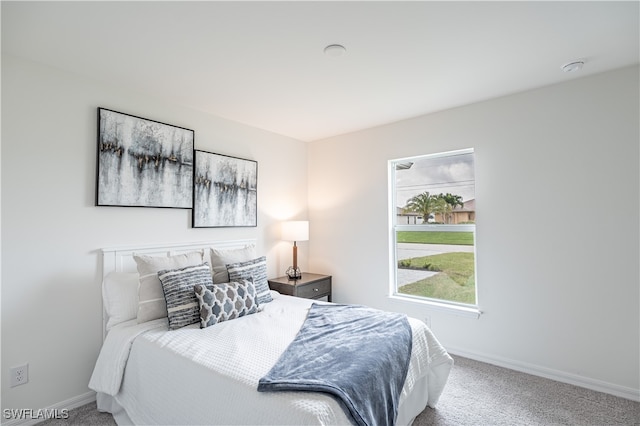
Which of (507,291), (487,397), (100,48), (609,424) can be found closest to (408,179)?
(507,291)

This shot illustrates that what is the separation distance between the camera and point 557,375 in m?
2.70

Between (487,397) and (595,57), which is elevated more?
(595,57)

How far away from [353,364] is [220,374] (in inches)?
26.0

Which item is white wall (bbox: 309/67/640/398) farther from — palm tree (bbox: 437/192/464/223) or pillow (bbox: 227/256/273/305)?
pillow (bbox: 227/256/273/305)

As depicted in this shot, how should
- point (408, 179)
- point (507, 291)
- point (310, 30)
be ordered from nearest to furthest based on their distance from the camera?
point (310, 30), point (507, 291), point (408, 179)

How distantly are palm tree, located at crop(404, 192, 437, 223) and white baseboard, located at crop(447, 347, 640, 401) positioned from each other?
1385mm

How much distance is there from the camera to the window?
3.30 meters

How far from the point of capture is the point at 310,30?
192 centimetres

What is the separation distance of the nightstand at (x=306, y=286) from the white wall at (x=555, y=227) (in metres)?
0.86

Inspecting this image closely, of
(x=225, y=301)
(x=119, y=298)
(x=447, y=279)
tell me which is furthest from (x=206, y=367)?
(x=447, y=279)

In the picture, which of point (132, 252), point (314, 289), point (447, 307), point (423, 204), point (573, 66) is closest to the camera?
point (573, 66)

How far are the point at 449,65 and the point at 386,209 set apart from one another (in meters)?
1.72

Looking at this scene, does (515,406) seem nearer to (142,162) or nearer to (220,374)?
(220,374)

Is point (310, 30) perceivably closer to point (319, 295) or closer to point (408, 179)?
point (408, 179)
